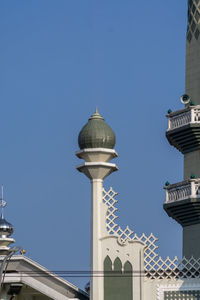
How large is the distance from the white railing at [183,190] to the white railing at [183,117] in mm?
2069

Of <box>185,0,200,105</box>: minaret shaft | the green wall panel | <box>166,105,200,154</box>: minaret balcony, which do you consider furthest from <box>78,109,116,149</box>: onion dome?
<box>185,0,200,105</box>: minaret shaft

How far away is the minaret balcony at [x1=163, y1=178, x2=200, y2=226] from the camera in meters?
42.5

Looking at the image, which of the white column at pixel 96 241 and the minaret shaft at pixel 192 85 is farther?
the minaret shaft at pixel 192 85

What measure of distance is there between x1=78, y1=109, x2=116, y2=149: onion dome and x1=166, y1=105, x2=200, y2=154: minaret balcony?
4534mm

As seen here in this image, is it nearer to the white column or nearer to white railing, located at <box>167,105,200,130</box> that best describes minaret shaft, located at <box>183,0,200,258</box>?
white railing, located at <box>167,105,200,130</box>

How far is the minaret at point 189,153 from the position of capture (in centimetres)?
4281

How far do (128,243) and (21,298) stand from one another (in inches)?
197

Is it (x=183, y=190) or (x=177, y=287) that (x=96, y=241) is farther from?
(x=183, y=190)

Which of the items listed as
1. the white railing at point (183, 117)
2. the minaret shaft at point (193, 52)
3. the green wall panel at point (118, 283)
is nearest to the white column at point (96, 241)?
the green wall panel at point (118, 283)

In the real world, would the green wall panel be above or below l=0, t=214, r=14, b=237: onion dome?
below

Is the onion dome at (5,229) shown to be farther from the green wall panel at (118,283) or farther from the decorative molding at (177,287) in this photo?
the decorative molding at (177,287)

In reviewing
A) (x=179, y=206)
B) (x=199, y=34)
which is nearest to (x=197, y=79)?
(x=199, y=34)

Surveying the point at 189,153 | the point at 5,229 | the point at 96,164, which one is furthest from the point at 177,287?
the point at 189,153

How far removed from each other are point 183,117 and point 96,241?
263 inches
